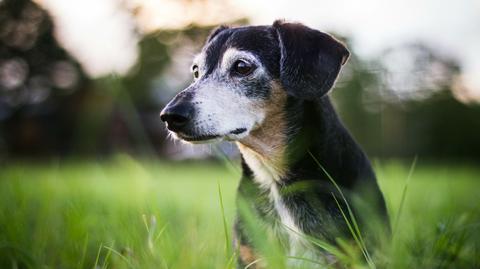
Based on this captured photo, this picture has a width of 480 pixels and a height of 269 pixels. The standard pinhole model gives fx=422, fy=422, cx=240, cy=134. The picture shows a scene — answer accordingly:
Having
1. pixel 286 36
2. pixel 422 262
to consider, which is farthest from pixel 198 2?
pixel 422 262

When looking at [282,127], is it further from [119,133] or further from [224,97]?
[119,133]

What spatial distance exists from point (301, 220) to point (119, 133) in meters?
22.2

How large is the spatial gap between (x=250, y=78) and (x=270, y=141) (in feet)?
1.62

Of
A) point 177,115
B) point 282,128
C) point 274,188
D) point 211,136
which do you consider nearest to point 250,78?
point 282,128

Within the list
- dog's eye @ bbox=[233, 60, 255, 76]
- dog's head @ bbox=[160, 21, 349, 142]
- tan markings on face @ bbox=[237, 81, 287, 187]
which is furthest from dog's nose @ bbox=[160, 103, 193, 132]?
dog's eye @ bbox=[233, 60, 255, 76]

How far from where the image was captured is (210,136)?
9.17ft

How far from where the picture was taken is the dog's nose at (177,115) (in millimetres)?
2689

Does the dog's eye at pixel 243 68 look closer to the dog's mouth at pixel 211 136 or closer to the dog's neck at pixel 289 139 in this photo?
the dog's neck at pixel 289 139

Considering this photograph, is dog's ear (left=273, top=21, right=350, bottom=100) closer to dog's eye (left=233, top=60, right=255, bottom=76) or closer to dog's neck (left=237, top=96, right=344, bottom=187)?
dog's neck (left=237, top=96, right=344, bottom=187)

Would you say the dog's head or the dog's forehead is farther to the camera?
the dog's forehead

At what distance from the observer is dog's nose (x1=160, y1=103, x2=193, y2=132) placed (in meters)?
2.69

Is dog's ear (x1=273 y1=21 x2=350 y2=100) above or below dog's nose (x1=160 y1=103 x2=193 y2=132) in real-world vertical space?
above

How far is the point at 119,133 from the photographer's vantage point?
2372 cm

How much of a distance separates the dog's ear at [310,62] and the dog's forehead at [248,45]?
4.0 inches
